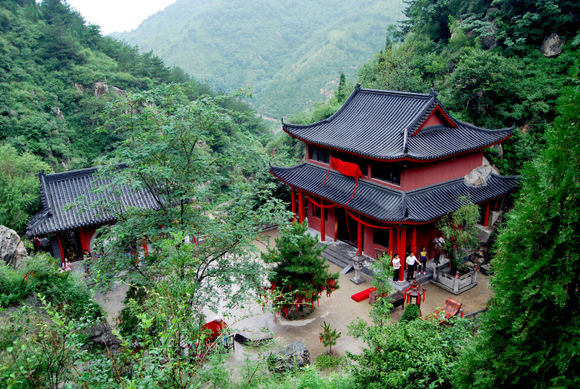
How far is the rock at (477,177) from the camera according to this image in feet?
51.5

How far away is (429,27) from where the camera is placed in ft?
92.1

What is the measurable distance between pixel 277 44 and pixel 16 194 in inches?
3338

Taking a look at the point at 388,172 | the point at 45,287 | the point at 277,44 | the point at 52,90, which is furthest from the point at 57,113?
the point at 277,44

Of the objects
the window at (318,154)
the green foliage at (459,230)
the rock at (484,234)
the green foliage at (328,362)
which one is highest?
the window at (318,154)

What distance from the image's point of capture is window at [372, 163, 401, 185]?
47.1ft

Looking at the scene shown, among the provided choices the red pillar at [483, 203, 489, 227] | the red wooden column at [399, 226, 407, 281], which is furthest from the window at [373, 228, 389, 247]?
the red pillar at [483, 203, 489, 227]

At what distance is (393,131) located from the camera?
15.1 meters

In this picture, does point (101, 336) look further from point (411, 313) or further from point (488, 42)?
point (488, 42)

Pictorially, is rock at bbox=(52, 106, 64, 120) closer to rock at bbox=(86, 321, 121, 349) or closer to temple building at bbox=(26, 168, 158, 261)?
temple building at bbox=(26, 168, 158, 261)

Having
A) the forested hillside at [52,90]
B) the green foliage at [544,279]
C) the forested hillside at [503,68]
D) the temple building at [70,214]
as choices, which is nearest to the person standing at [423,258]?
the forested hillside at [503,68]

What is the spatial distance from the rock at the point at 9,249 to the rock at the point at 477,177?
626 inches

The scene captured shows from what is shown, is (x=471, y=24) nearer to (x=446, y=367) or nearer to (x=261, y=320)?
(x=261, y=320)

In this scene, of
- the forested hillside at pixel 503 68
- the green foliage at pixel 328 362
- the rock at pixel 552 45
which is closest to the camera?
the green foliage at pixel 328 362

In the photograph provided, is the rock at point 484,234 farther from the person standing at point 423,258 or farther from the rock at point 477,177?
the person standing at point 423,258
